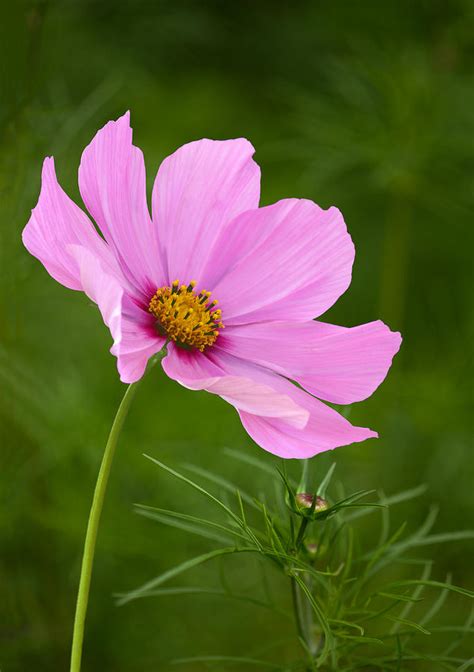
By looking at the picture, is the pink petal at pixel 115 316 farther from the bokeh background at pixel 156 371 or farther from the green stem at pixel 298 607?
the bokeh background at pixel 156 371

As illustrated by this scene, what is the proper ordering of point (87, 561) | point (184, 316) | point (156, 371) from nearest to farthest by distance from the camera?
point (87, 561), point (184, 316), point (156, 371)

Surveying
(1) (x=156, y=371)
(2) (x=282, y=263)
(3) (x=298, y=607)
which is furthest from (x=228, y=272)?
(1) (x=156, y=371)

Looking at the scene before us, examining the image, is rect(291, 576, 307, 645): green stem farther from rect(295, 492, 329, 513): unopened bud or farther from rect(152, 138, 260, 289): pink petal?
rect(152, 138, 260, 289): pink petal

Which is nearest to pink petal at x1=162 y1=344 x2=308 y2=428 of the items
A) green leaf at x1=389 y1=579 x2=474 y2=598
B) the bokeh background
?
green leaf at x1=389 y1=579 x2=474 y2=598

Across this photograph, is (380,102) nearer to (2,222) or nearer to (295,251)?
(2,222)

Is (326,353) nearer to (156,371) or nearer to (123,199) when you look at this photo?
(123,199)
